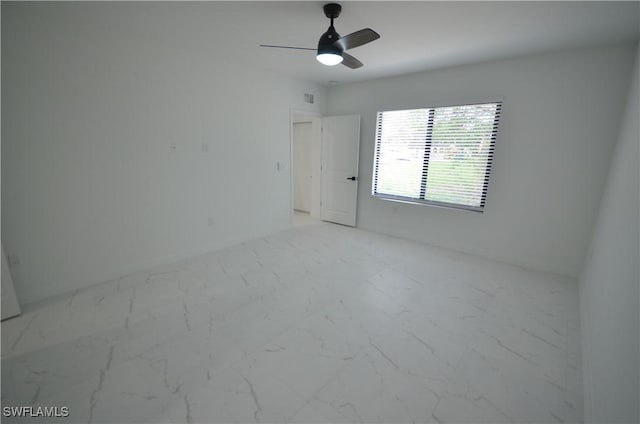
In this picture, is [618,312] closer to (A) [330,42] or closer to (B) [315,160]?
(A) [330,42]

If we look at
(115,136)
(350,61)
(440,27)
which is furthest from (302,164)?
(440,27)

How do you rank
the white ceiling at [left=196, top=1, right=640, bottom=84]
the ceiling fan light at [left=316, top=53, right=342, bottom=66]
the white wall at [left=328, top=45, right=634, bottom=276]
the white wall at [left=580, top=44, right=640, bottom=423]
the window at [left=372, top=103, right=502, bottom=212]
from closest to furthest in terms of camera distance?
the white wall at [left=580, top=44, right=640, bottom=423]
the white ceiling at [left=196, top=1, right=640, bottom=84]
the ceiling fan light at [left=316, top=53, right=342, bottom=66]
the white wall at [left=328, top=45, right=634, bottom=276]
the window at [left=372, top=103, right=502, bottom=212]

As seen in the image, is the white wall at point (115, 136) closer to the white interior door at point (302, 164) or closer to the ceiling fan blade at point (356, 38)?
the ceiling fan blade at point (356, 38)

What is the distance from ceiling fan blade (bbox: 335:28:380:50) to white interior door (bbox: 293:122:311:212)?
3808 mm

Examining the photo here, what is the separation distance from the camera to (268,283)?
300cm

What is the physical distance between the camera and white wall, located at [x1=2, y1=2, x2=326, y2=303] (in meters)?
2.35

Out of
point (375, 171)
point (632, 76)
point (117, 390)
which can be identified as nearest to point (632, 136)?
point (632, 76)

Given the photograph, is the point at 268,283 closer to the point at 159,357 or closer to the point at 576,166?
the point at 159,357

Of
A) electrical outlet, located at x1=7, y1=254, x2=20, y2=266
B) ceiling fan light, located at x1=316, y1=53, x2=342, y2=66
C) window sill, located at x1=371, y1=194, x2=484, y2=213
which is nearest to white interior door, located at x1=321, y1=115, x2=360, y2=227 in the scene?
window sill, located at x1=371, y1=194, x2=484, y2=213

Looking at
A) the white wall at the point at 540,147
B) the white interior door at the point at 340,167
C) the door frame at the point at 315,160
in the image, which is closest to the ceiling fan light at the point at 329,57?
the white wall at the point at 540,147

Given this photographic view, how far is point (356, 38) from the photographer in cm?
208

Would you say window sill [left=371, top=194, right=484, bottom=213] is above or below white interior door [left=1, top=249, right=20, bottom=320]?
above

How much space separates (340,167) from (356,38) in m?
3.13

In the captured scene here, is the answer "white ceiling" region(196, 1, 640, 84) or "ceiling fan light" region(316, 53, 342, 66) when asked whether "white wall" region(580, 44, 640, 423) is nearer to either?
"white ceiling" region(196, 1, 640, 84)
